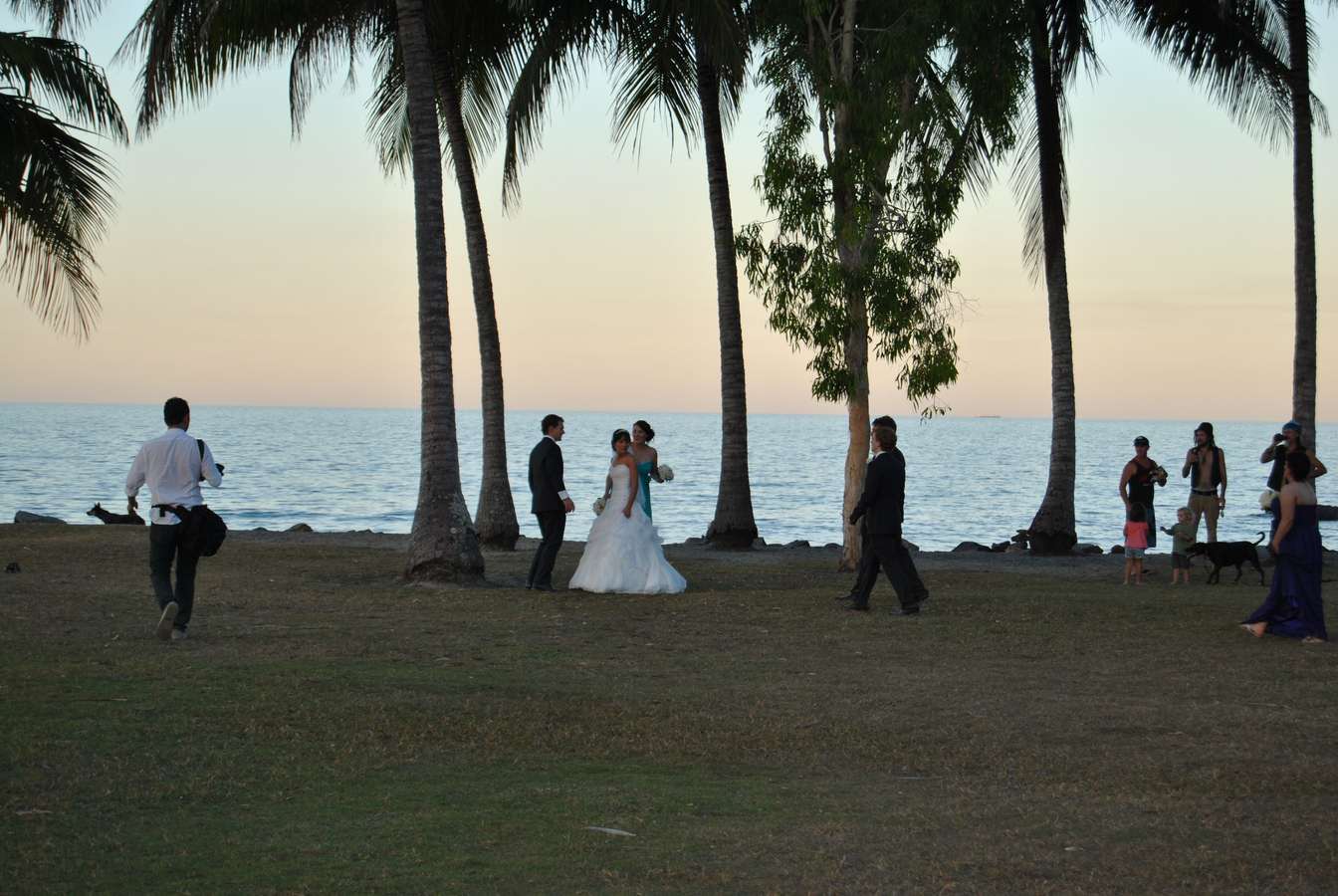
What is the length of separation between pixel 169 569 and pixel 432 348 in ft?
19.2

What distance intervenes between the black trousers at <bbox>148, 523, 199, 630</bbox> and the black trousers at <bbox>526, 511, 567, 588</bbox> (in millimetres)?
5105

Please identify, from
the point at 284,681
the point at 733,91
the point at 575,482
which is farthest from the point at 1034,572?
the point at 575,482

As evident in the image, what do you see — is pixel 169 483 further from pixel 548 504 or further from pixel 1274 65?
pixel 1274 65

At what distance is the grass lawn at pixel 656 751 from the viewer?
231 inches

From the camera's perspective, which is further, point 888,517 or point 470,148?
point 470,148

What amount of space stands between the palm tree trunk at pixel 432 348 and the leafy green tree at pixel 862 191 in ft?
13.9

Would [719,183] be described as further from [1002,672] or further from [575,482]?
[575,482]

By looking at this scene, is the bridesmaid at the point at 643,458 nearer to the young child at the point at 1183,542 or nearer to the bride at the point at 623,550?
the bride at the point at 623,550

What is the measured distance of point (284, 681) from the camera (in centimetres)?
977

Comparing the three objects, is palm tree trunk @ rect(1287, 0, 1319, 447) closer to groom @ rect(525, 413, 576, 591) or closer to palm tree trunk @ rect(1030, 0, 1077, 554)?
palm tree trunk @ rect(1030, 0, 1077, 554)

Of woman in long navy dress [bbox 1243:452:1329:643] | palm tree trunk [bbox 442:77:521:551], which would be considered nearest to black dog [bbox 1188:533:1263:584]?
woman in long navy dress [bbox 1243:452:1329:643]

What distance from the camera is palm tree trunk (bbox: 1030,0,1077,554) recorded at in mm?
22828

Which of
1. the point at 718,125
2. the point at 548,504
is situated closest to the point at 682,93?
the point at 718,125

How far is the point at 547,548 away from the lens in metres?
16.3
